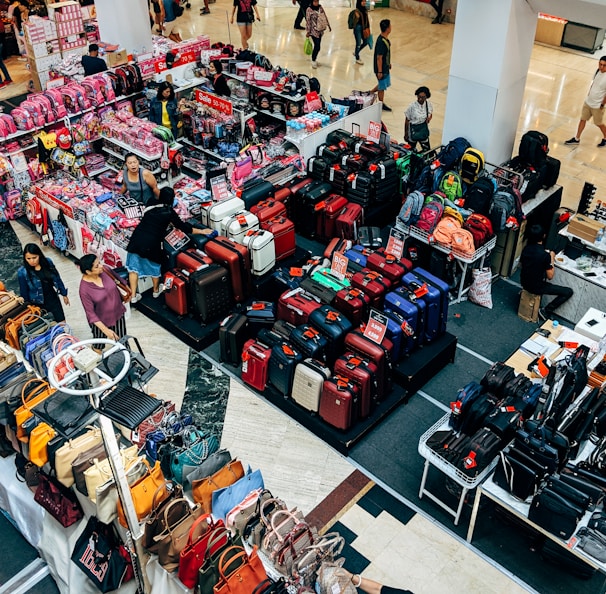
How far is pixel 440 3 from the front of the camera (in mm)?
18906

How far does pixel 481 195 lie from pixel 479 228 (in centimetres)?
57

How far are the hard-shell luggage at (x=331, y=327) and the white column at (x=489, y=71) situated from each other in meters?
3.89

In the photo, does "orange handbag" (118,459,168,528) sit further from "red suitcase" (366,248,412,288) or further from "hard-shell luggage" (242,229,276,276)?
"hard-shell luggage" (242,229,276,276)

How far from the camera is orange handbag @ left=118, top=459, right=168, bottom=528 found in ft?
15.7

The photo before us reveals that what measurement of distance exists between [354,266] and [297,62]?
9.94m

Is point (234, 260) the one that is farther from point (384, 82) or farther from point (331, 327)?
point (384, 82)

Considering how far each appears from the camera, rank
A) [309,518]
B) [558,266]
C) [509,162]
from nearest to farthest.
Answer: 1. [309,518]
2. [558,266]
3. [509,162]

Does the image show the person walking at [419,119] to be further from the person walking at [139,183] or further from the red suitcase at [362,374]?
the red suitcase at [362,374]

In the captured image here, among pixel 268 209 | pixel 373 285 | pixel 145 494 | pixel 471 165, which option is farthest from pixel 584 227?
pixel 145 494

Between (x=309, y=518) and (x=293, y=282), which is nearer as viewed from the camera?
(x=309, y=518)

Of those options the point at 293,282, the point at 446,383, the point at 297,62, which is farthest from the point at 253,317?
the point at 297,62

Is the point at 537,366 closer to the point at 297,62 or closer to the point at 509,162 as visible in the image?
the point at 509,162

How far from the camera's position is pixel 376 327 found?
715 cm

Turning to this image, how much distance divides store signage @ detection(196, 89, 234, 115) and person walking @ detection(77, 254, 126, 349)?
16.0ft
